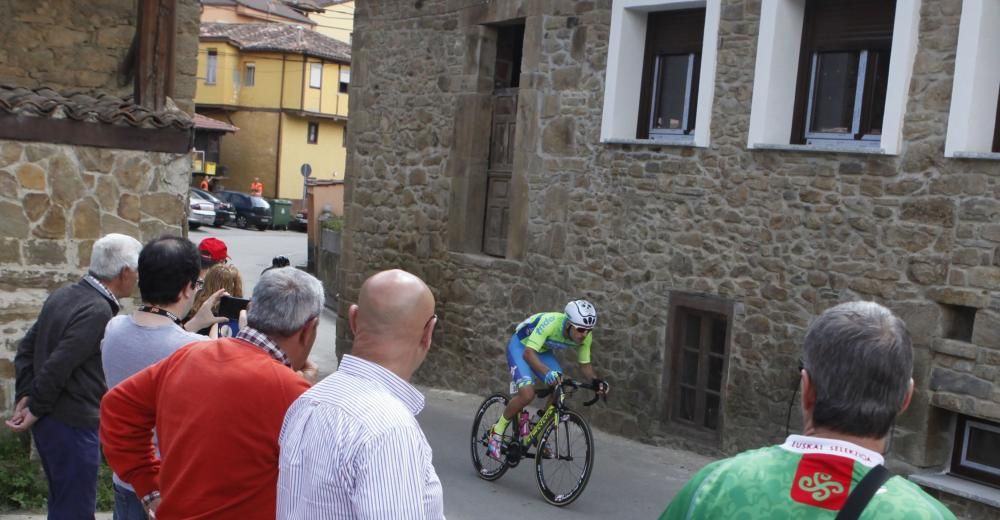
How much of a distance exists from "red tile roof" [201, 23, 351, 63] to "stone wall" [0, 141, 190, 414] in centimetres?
4587

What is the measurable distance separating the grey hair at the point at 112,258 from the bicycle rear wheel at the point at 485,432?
16.8ft

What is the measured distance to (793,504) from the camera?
211cm

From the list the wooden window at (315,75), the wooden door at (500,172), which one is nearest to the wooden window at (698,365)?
the wooden door at (500,172)

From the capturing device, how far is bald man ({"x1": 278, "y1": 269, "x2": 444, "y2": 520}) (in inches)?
97.3

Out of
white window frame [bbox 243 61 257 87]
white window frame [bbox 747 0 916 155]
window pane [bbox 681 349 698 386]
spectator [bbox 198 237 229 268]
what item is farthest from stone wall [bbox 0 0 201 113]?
white window frame [bbox 243 61 257 87]

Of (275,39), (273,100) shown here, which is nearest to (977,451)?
(273,100)

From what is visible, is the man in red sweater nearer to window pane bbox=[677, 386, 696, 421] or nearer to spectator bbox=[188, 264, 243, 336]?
spectator bbox=[188, 264, 243, 336]

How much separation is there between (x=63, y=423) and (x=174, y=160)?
334 cm

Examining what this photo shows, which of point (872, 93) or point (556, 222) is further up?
point (872, 93)

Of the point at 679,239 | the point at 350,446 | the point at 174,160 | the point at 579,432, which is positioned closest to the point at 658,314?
the point at 679,239

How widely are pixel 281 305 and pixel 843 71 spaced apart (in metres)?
7.95

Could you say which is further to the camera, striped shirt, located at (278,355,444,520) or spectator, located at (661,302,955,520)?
striped shirt, located at (278,355,444,520)

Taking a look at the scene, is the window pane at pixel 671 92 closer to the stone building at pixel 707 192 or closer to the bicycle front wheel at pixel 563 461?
the stone building at pixel 707 192

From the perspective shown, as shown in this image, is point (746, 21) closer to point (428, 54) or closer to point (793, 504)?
point (428, 54)
